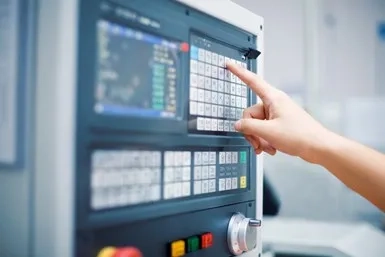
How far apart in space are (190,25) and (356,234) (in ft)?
2.21

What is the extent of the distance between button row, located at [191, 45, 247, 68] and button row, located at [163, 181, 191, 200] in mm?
166

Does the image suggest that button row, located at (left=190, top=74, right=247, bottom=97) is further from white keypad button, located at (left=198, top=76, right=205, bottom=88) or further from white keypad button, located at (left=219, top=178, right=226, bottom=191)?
white keypad button, located at (left=219, top=178, right=226, bottom=191)

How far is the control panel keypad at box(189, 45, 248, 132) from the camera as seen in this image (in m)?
0.54

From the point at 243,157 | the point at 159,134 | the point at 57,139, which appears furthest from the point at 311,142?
the point at 57,139

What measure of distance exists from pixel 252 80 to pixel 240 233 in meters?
0.22

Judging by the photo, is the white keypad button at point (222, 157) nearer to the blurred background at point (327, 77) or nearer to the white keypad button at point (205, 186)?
the white keypad button at point (205, 186)

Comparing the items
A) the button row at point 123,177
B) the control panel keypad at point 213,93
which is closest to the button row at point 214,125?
the control panel keypad at point 213,93

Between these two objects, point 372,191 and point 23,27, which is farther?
point 372,191

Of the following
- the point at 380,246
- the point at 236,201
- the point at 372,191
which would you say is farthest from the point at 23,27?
the point at 380,246

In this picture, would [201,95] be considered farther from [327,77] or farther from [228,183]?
[327,77]

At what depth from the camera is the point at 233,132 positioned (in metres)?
0.61

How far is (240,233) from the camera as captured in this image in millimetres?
600

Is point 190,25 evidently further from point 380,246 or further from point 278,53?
point 278,53

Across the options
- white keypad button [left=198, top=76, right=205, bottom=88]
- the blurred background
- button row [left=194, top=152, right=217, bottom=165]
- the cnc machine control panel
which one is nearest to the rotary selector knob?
the cnc machine control panel
